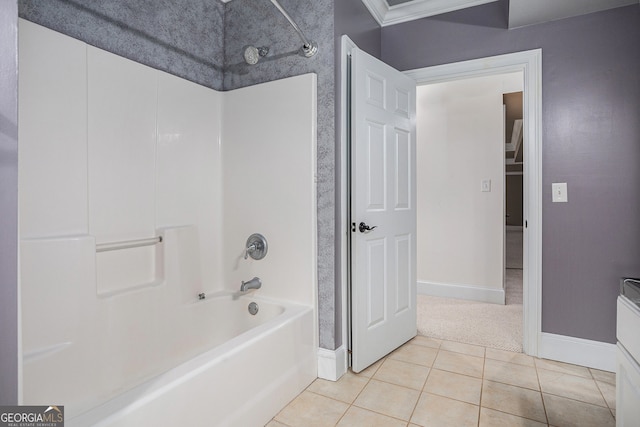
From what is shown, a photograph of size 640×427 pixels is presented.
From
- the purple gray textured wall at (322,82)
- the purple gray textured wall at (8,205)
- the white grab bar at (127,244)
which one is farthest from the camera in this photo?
the purple gray textured wall at (322,82)

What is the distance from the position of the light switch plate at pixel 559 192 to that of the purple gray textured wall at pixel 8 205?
2.58 meters

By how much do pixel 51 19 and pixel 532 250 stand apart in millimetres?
2908

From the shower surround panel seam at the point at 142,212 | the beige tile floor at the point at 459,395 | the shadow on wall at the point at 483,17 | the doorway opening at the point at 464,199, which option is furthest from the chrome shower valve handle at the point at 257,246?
the shadow on wall at the point at 483,17

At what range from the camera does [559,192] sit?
2.18 metres

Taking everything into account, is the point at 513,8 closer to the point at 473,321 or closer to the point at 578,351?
the point at 578,351

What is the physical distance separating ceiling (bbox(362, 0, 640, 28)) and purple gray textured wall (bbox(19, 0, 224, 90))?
1.10m

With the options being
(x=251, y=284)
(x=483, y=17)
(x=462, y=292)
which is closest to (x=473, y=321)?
(x=462, y=292)

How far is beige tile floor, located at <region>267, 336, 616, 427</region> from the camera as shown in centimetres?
162

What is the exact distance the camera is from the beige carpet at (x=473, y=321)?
2.57 meters

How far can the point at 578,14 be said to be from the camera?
2.11 meters

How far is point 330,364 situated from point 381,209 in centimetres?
99

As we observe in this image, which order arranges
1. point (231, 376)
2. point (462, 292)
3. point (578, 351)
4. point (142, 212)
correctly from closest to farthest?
1. point (231, 376)
2. point (142, 212)
3. point (578, 351)
4. point (462, 292)

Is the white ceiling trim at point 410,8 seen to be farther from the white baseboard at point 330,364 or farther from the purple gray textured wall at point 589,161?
the white baseboard at point 330,364

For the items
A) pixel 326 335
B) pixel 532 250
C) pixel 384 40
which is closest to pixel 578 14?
pixel 384 40
